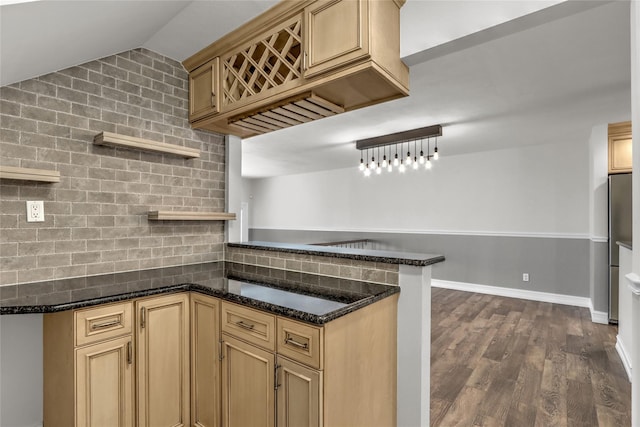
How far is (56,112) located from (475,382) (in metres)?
3.44

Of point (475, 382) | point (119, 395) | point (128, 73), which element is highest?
point (128, 73)

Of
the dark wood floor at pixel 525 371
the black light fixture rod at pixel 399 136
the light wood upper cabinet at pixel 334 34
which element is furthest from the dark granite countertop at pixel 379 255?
the black light fixture rod at pixel 399 136

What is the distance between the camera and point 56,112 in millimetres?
2006

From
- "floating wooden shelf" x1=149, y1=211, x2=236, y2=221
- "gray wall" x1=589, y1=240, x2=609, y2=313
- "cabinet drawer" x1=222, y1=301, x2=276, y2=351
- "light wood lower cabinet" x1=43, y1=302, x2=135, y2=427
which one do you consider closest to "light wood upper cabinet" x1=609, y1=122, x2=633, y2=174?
"gray wall" x1=589, y1=240, x2=609, y2=313

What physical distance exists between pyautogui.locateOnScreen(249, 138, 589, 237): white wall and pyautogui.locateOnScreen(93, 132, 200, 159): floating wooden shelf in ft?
12.2

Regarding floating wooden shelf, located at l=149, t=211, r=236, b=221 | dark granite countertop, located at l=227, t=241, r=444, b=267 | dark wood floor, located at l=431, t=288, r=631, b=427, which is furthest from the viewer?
floating wooden shelf, located at l=149, t=211, r=236, b=221

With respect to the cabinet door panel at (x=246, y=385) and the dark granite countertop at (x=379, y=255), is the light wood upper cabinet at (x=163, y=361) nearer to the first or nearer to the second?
the cabinet door panel at (x=246, y=385)

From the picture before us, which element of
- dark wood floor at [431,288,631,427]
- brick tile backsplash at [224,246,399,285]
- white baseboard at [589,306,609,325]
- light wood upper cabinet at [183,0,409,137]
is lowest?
dark wood floor at [431,288,631,427]

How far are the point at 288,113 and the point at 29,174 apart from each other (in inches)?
57.5

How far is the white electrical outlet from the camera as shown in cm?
190

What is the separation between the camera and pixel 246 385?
1.63 metres

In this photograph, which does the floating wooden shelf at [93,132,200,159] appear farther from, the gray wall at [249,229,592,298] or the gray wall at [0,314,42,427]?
the gray wall at [249,229,592,298]

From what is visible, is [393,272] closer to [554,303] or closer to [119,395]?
[119,395]

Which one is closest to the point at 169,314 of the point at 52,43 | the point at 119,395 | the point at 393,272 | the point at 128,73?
the point at 119,395
